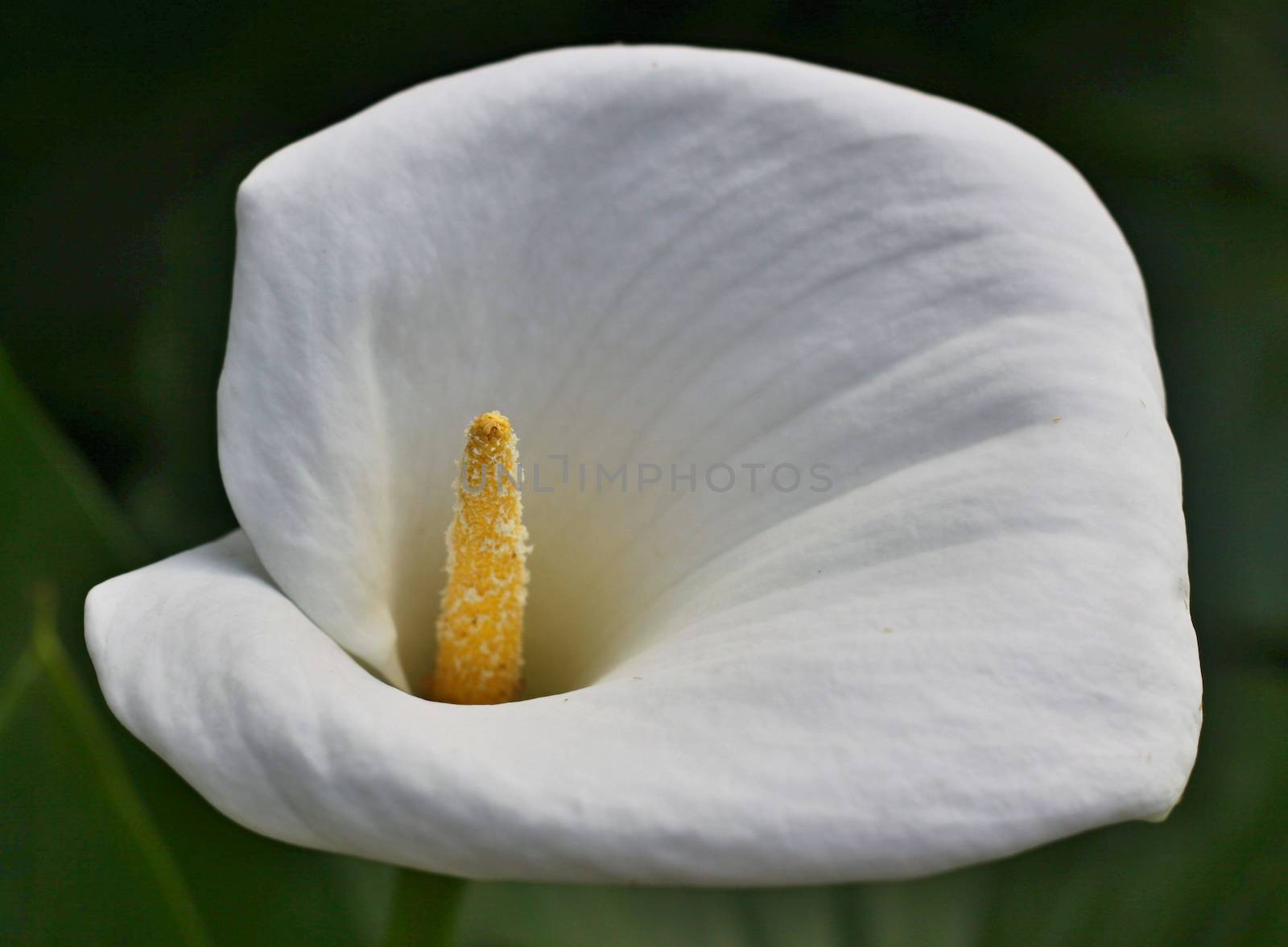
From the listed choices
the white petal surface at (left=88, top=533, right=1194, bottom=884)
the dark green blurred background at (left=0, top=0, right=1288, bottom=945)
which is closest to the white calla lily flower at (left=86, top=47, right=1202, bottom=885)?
the white petal surface at (left=88, top=533, right=1194, bottom=884)

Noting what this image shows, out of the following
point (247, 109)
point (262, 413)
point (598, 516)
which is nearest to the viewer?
point (262, 413)

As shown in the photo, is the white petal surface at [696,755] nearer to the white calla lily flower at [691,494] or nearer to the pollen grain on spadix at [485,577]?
the white calla lily flower at [691,494]

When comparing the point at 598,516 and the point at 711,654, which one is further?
the point at 598,516

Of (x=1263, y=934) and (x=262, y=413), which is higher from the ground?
(x=262, y=413)

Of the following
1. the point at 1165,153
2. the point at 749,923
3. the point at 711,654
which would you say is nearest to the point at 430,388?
the point at 711,654

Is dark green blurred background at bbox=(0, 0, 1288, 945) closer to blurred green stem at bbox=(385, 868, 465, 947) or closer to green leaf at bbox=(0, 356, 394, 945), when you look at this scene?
green leaf at bbox=(0, 356, 394, 945)

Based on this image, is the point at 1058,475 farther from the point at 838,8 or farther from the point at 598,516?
the point at 838,8

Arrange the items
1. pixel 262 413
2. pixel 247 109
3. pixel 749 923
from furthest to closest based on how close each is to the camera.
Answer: pixel 247 109, pixel 749 923, pixel 262 413
